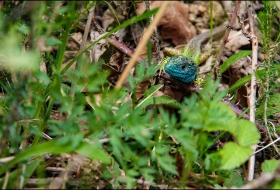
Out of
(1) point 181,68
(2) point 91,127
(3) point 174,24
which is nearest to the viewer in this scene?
(2) point 91,127

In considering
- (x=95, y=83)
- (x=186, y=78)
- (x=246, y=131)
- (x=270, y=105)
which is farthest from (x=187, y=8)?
(x=95, y=83)

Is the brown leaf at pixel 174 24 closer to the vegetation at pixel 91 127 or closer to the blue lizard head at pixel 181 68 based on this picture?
the blue lizard head at pixel 181 68

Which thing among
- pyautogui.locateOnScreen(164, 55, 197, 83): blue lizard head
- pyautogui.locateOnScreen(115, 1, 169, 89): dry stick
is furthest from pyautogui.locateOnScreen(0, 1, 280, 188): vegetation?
pyautogui.locateOnScreen(164, 55, 197, 83): blue lizard head

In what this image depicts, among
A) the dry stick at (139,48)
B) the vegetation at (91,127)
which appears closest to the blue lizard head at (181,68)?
the vegetation at (91,127)

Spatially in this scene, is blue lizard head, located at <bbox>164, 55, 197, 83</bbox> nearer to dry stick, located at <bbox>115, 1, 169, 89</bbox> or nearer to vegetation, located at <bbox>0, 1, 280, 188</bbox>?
vegetation, located at <bbox>0, 1, 280, 188</bbox>

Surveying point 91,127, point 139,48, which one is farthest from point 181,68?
point 91,127

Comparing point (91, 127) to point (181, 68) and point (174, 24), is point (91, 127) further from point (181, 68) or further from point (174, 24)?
point (174, 24)

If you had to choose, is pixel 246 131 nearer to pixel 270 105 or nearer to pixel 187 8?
pixel 270 105
